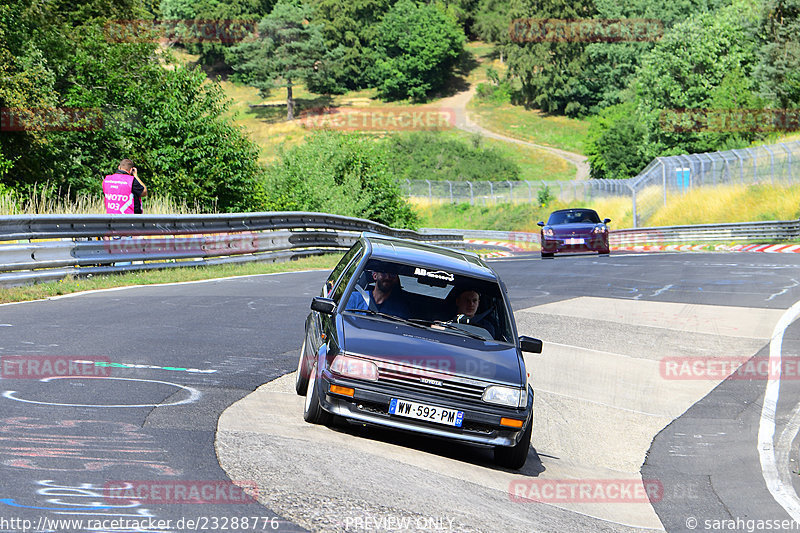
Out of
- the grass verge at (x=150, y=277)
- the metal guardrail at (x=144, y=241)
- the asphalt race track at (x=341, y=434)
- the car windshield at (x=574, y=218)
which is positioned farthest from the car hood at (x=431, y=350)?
the car windshield at (x=574, y=218)

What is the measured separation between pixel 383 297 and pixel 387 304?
0.07 m

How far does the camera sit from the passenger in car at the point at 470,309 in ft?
26.3

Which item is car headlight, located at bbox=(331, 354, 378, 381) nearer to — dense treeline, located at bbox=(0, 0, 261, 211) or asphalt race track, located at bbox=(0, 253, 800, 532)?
asphalt race track, located at bbox=(0, 253, 800, 532)

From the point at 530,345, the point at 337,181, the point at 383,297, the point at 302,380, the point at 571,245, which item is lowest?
the point at 571,245

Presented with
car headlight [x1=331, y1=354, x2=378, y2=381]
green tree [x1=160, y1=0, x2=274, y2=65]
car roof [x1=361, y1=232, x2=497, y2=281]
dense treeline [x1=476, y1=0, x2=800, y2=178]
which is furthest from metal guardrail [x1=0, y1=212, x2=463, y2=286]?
green tree [x1=160, y1=0, x2=274, y2=65]

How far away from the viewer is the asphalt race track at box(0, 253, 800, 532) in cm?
529

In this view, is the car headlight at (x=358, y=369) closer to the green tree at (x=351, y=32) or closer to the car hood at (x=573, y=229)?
the car hood at (x=573, y=229)

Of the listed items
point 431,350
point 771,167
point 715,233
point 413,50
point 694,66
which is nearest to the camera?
point 431,350

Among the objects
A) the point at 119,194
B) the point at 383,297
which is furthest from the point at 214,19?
the point at 383,297

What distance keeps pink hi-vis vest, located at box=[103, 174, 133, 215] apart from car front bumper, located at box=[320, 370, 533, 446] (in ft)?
39.2

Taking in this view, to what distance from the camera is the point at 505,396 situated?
711 centimetres

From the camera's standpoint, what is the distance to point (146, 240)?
715 inches

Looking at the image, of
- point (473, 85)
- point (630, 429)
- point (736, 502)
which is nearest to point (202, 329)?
point (630, 429)

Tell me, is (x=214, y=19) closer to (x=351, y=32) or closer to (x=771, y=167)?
(x=351, y=32)
